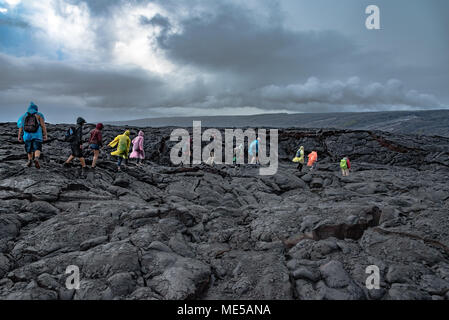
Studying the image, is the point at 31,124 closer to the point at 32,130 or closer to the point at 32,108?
the point at 32,130

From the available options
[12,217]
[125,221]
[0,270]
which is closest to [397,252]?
[125,221]

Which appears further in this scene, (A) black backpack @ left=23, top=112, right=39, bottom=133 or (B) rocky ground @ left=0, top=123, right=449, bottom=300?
(A) black backpack @ left=23, top=112, right=39, bottom=133

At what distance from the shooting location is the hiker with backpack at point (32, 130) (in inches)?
349

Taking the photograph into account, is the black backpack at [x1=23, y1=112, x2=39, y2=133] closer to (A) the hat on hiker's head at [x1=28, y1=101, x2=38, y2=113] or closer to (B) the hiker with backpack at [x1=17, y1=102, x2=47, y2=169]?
(B) the hiker with backpack at [x1=17, y1=102, x2=47, y2=169]

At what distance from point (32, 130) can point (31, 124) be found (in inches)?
8.9

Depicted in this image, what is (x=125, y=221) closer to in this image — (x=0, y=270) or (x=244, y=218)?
(x=0, y=270)

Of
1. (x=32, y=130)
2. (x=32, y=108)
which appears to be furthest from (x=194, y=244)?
(x=32, y=108)

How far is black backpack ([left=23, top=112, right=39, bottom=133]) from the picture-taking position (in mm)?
8820

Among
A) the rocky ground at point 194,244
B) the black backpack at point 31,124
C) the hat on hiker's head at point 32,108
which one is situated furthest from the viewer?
the hat on hiker's head at point 32,108

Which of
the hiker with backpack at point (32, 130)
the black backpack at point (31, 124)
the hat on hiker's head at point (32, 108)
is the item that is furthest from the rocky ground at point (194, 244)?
the hat on hiker's head at point (32, 108)

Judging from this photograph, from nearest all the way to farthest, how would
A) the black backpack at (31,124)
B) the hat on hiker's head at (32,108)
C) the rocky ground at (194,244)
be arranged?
1. the rocky ground at (194,244)
2. the black backpack at (31,124)
3. the hat on hiker's head at (32,108)

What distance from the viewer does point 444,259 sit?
5.16m

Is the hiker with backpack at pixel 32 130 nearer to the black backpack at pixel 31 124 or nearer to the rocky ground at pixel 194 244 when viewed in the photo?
the black backpack at pixel 31 124

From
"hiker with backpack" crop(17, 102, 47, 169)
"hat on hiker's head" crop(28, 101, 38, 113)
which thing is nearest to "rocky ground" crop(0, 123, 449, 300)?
"hiker with backpack" crop(17, 102, 47, 169)
